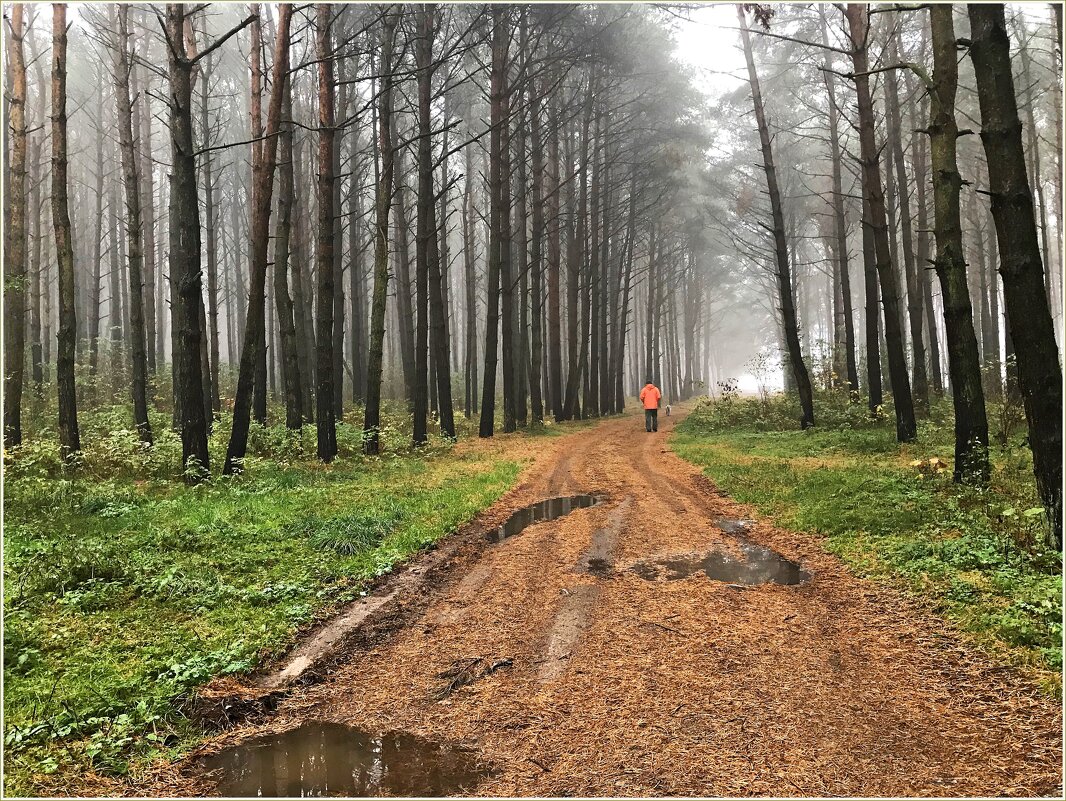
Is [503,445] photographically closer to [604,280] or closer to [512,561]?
[512,561]

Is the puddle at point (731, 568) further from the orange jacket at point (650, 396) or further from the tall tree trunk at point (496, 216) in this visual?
the orange jacket at point (650, 396)

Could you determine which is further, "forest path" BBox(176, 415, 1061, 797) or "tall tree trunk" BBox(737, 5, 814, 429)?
"tall tree trunk" BBox(737, 5, 814, 429)

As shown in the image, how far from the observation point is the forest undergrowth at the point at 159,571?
12.6ft

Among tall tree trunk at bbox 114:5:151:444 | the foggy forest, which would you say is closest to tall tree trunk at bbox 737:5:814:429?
the foggy forest

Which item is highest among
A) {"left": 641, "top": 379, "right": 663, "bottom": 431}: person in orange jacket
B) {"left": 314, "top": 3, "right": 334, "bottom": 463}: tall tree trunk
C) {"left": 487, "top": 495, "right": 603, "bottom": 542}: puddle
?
{"left": 314, "top": 3, "right": 334, "bottom": 463}: tall tree trunk

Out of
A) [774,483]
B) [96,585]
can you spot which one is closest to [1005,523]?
[774,483]

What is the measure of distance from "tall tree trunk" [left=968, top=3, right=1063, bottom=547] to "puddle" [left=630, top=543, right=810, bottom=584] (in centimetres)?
233

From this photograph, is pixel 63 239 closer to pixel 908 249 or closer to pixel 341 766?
pixel 341 766

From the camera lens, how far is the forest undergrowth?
383cm

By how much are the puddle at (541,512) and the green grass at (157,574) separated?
63 centimetres

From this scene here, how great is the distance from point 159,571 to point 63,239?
1002 centimetres

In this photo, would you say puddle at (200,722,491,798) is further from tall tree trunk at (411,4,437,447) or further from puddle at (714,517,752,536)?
tall tree trunk at (411,4,437,447)

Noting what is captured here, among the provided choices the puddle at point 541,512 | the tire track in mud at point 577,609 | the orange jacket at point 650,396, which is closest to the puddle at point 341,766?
the tire track in mud at point 577,609

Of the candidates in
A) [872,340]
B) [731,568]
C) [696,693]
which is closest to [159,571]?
[696,693]
